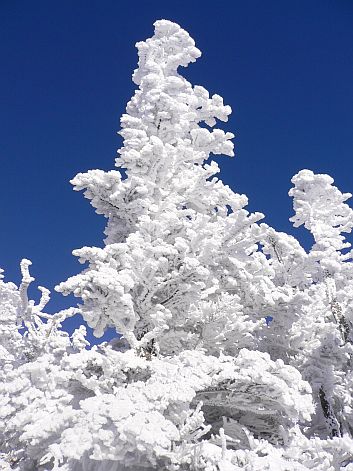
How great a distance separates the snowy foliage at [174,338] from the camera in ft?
20.0

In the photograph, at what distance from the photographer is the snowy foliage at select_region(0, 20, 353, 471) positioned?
6.09 metres

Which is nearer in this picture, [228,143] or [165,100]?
[165,100]

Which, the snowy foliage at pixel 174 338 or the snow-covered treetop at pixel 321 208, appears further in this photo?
the snow-covered treetop at pixel 321 208

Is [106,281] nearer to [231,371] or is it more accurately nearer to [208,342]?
[231,371]

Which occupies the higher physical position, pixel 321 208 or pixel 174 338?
pixel 321 208

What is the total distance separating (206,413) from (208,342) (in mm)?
1571

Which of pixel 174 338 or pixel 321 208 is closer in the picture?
pixel 174 338

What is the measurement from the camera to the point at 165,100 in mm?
11055

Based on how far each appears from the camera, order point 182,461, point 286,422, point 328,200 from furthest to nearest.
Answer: point 328,200 → point 286,422 → point 182,461

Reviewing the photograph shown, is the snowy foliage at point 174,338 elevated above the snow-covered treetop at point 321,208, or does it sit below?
below

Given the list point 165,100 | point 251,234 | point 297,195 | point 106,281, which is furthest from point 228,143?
point 297,195

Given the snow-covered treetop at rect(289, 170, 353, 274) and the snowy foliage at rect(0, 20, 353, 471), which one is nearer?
the snowy foliage at rect(0, 20, 353, 471)

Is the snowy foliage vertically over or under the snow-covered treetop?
under

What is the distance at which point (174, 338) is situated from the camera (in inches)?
359
